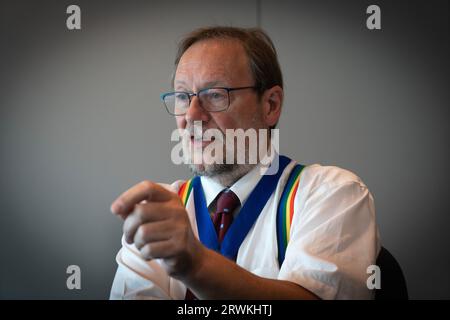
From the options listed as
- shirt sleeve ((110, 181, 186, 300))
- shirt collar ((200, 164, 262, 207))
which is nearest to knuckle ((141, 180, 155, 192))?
shirt sleeve ((110, 181, 186, 300))

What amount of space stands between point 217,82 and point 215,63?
0.05 meters

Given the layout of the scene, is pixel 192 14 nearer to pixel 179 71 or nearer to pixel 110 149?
pixel 110 149

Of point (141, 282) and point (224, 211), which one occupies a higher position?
point (224, 211)

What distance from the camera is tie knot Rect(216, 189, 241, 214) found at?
44.1 inches

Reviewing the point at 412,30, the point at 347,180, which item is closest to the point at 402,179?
the point at 412,30

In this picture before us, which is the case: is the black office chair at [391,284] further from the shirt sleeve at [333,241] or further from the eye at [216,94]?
the eye at [216,94]

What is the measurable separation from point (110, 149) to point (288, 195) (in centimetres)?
110

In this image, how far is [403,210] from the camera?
1884 mm

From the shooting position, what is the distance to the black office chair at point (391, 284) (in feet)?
3.12

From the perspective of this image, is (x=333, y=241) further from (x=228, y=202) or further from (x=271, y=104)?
(x=271, y=104)

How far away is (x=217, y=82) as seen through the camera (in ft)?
3.69

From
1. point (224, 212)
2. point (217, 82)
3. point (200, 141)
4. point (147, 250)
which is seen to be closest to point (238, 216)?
point (224, 212)

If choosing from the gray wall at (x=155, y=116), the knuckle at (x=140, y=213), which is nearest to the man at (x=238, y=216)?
the knuckle at (x=140, y=213)

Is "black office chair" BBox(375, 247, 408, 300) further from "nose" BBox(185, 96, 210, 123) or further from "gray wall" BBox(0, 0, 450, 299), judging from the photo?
"gray wall" BBox(0, 0, 450, 299)
